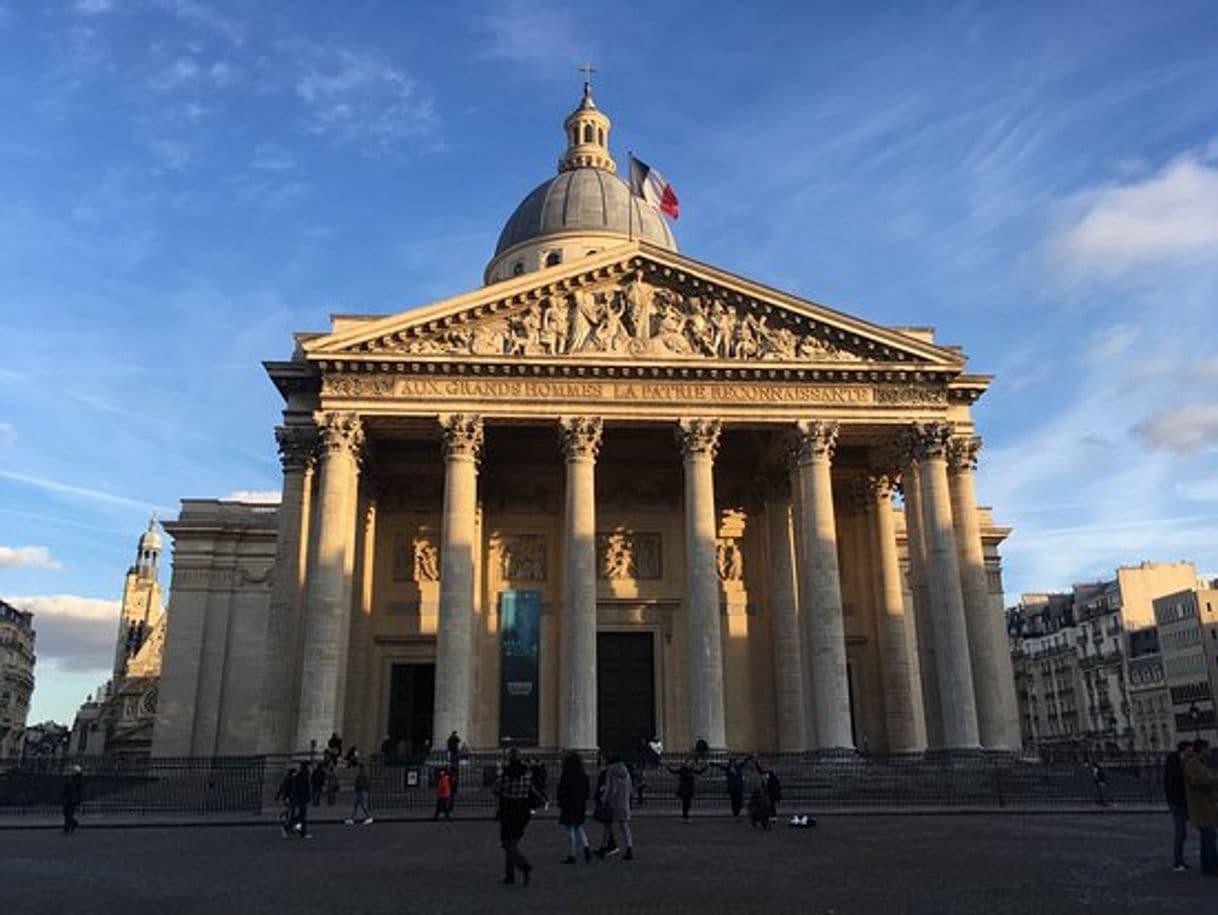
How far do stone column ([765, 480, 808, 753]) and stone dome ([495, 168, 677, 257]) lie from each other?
25124 millimetres

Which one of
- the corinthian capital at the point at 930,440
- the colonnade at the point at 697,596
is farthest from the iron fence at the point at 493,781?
the corinthian capital at the point at 930,440

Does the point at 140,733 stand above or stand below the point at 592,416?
below

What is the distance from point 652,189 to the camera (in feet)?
119

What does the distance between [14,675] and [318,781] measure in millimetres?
90147

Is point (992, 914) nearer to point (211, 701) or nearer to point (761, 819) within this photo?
point (761, 819)

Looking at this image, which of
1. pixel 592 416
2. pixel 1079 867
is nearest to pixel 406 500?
pixel 592 416

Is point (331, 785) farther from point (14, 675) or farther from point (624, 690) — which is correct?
point (14, 675)

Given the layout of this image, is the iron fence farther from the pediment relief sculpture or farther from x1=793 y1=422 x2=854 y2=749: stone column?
the pediment relief sculpture

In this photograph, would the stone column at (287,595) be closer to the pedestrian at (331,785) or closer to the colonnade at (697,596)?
the colonnade at (697,596)

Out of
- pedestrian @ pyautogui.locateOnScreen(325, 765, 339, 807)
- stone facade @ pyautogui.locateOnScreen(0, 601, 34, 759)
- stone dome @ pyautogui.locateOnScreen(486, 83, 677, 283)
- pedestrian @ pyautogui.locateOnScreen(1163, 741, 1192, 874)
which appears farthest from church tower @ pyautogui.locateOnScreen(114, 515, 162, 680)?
pedestrian @ pyautogui.locateOnScreen(1163, 741, 1192, 874)

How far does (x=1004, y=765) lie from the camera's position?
28.4 metres

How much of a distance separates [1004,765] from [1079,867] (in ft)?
56.7

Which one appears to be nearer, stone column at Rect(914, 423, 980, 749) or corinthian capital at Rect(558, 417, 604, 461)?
stone column at Rect(914, 423, 980, 749)

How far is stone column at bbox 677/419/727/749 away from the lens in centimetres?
2872
